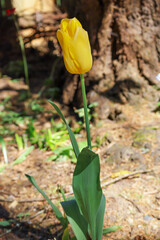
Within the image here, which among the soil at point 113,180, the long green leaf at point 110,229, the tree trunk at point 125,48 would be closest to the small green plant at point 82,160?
the long green leaf at point 110,229

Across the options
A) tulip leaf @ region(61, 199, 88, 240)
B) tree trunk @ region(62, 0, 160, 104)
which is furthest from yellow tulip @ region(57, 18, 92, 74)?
tree trunk @ region(62, 0, 160, 104)

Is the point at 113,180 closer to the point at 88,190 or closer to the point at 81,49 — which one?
the point at 88,190

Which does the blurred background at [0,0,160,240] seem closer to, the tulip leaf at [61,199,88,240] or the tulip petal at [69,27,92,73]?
the tulip leaf at [61,199,88,240]

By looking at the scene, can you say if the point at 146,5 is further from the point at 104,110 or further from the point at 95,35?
the point at 104,110

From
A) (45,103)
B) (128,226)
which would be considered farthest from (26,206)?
(45,103)

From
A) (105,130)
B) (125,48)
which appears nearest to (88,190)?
(105,130)

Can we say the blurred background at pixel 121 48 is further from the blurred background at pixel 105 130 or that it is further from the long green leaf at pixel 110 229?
the long green leaf at pixel 110 229
